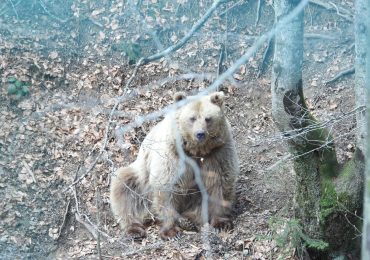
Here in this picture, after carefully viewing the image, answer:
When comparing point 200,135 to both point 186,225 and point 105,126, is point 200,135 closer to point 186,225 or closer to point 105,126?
point 186,225

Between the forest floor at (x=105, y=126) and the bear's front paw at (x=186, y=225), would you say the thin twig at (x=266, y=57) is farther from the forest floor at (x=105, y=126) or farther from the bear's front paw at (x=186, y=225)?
the bear's front paw at (x=186, y=225)

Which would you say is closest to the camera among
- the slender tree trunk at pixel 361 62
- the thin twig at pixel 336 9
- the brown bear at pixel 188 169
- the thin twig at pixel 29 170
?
the slender tree trunk at pixel 361 62

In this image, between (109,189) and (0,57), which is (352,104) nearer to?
(109,189)

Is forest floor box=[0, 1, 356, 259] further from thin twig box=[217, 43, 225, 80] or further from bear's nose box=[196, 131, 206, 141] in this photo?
bear's nose box=[196, 131, 206, 141]

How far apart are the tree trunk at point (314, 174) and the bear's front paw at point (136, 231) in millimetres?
1993

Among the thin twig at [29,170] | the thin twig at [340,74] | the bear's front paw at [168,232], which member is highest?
the thin twig at [340,74]

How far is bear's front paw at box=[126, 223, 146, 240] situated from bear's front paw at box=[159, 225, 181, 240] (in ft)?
0.97

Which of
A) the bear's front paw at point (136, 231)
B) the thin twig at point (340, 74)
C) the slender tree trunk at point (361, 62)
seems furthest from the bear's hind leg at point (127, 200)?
the thin twig at point (340, 74)

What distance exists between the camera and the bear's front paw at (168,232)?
7312mm

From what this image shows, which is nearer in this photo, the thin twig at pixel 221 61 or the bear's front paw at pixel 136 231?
the bear's front paw at pixel 136 231

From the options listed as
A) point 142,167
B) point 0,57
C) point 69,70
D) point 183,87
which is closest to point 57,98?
point 69,70

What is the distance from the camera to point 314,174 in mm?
6645

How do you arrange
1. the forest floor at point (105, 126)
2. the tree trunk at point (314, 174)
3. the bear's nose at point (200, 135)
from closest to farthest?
the tree trunk at point (314, 174) → the bear's nose at point (200, 135) → the forest floor at point (105, 126)

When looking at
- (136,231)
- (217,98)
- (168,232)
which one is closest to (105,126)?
(136,231)
